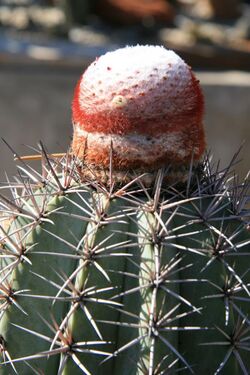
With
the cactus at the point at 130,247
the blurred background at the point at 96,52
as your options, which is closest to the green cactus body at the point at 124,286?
the cactus at the point at 130,247

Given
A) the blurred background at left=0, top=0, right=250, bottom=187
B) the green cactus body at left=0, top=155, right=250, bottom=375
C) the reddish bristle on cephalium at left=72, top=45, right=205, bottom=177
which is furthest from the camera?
the blurred background at left=0, top=0, right=250, bottom=187

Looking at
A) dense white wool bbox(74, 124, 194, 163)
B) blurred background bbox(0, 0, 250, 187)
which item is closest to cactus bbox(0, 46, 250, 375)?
dense white wool bbox(74, 124, 194, 163)

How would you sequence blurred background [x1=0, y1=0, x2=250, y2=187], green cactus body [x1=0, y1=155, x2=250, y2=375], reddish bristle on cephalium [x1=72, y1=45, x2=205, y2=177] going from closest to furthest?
green cactus body [x1=0, y1=155, x2=250, y2=375]
reddish bristle on cephalium [x1=72, y1=45, x2=205, y2=177]
blurred background [x1=0, y1=0, x2=250, y2=187]

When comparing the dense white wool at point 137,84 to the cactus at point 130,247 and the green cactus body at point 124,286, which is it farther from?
the green cactus body at point 124,286

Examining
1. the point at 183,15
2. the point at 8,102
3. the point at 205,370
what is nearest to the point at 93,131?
the point at 205,370

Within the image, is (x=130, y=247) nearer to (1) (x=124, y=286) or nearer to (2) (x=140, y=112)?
(1) (x=124, y=286)

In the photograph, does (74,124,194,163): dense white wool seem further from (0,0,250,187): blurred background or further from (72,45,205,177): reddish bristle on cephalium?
(0,0,250,187): blurred background

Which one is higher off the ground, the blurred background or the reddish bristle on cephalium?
the blurred background
